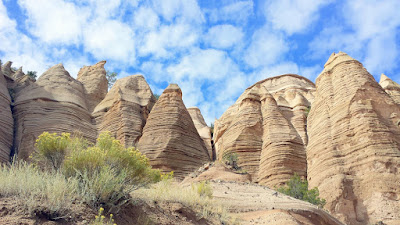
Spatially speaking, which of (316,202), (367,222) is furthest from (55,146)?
(367,222)

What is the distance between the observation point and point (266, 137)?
3406 centimetres

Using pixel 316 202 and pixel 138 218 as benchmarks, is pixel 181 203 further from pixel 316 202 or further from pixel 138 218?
pixel 316 202

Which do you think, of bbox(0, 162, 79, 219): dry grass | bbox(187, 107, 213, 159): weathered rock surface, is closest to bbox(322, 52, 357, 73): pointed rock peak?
bbox(187, 107, 213, 159): weathered rock surface

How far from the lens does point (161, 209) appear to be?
35.4ft

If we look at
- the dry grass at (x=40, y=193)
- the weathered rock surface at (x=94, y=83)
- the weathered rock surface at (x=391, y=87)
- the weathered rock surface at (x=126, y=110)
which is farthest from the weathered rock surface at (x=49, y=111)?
the dry grass at (x=40, y=193)

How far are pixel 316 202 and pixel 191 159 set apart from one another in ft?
35.1

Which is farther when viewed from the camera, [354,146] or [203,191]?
[354,146]

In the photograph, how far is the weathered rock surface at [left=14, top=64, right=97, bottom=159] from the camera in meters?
32.2

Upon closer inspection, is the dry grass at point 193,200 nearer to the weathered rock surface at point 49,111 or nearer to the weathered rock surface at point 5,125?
the weathered rock surface at point 5,125

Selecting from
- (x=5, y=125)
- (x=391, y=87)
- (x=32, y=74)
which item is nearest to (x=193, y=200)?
(x=5, y=125)

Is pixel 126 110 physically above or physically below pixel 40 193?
above

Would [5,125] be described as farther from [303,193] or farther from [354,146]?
[354,146]

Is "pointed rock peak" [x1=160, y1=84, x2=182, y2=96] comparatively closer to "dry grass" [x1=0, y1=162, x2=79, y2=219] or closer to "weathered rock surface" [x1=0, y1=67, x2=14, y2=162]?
"weathered rock surface" [x1=0, y1=67, x2=14, y2=162]

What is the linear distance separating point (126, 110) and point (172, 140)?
5.78 m
